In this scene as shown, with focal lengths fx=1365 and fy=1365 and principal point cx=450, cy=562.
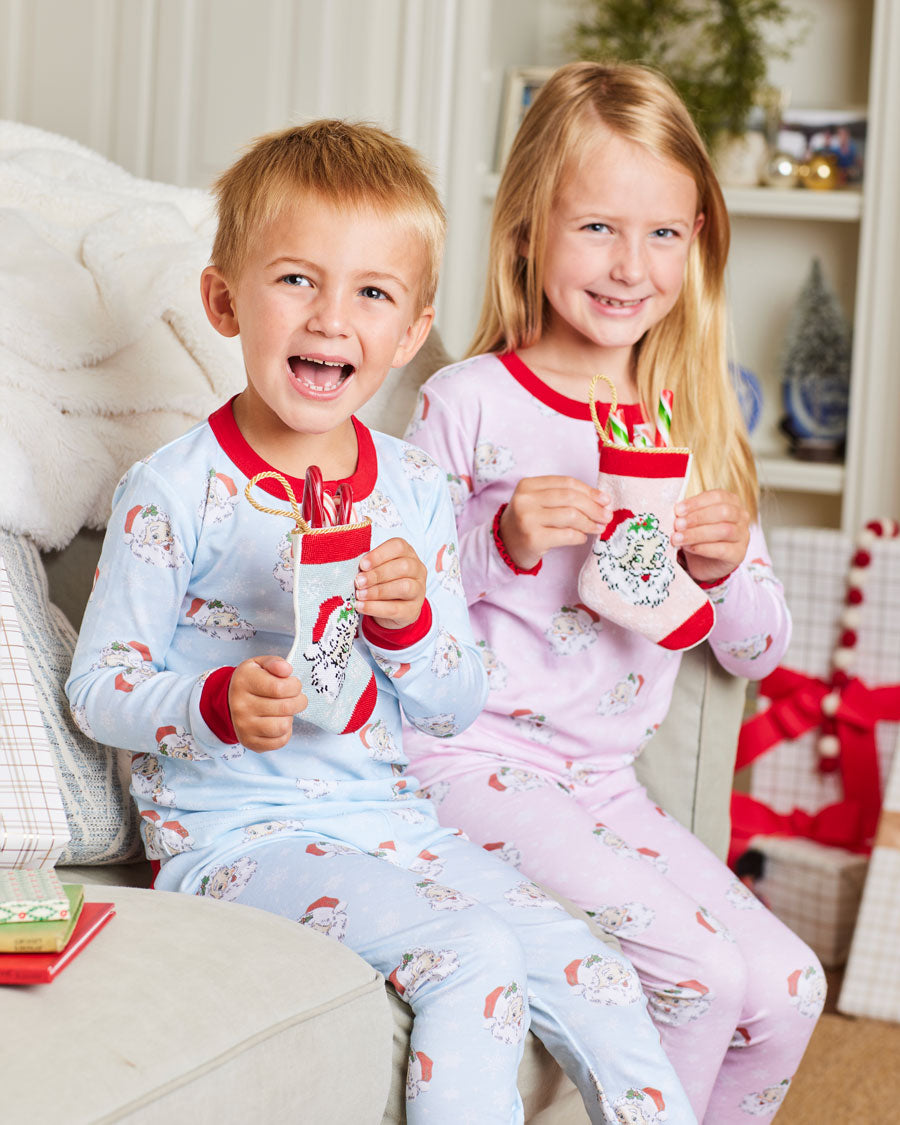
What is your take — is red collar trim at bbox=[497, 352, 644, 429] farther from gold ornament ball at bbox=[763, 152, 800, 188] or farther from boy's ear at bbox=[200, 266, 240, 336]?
gold ornament ball at bbox=[763, 152, 800, 188]

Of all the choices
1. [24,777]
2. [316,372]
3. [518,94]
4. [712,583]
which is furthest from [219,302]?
[518,94]

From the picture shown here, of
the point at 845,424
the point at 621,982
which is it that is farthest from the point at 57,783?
the point at 845,424

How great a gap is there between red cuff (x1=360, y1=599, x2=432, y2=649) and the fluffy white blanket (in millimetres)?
392

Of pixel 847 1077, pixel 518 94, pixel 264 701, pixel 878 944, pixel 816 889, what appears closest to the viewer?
pixel 264 701

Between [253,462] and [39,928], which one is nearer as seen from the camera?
[39,928]

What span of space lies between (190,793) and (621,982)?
37 centimetres

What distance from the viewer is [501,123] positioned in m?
2.90

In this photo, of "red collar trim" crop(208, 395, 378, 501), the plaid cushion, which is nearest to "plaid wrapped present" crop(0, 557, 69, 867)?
the plaid cushion

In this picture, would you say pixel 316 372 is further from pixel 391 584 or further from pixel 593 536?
pixel 593 536

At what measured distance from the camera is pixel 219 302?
3.85 ft

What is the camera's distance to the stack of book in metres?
0.82

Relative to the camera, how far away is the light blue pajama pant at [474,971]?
0.95m

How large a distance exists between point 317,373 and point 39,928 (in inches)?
19.3

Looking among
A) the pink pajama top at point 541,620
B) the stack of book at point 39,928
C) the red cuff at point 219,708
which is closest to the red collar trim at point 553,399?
the pink pajama top at point 541,620
